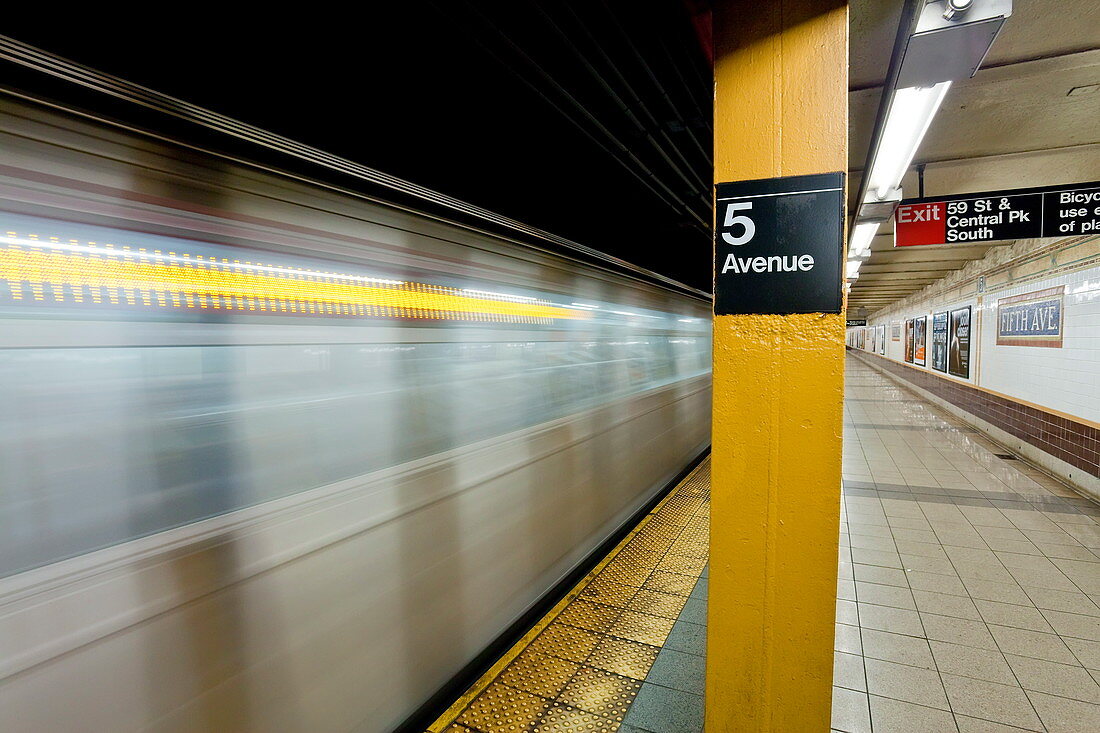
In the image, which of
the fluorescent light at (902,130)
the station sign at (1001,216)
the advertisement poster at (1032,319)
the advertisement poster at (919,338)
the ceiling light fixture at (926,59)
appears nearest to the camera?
the ceiling light fixture at (926,59)

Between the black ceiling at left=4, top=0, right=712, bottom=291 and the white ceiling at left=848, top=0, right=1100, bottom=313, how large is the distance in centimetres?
101

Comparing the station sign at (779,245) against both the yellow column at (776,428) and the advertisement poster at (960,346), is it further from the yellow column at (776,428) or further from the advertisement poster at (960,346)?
the advertisement poster at (960,346)

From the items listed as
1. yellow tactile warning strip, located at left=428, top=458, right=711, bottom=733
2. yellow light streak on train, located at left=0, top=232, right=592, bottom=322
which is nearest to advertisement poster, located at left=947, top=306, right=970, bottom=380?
yellow tactile warning strip, located at left=428, top=458, right=711, bottom=733

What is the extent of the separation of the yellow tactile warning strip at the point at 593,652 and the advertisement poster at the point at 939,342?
11.3m

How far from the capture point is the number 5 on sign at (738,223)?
5.34 ft

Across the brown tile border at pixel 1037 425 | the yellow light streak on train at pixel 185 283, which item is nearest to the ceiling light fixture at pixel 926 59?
the yellow light streak on train at pixel 185 283

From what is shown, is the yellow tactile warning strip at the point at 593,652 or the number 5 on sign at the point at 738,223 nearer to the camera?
the number 5 on sign at the point at 738,223

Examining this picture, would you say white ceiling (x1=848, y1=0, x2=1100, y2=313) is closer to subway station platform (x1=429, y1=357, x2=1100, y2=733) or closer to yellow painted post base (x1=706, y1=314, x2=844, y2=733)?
yellow painted post base (x1=706, y1=314, x2=844, y2=733)

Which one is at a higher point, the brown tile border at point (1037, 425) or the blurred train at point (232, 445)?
the blurred train at point (232, 445)

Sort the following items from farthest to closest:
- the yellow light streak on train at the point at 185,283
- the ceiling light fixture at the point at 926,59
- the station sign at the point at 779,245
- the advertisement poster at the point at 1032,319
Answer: the advertisement poster at the point at 1032,319
the ceiling light fixture at the point at 926,59
the station sign at the point at 779,245
the yellow light streak on train at the point at 185,283

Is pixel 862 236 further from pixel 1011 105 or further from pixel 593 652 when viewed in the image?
pixel 593 652

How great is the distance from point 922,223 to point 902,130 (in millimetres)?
1894

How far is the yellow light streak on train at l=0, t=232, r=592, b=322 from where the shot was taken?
46.5 inches

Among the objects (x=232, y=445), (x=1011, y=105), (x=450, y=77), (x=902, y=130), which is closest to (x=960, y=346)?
(x=1011, y=105)
